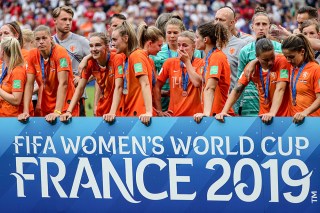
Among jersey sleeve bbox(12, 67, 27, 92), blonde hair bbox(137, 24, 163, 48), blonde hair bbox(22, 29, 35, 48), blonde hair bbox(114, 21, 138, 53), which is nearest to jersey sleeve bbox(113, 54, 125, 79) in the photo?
blonde hair bbox(114, 21, 138, 53)

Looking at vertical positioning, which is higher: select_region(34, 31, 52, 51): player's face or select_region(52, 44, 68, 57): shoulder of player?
select_region(34, 31, 52, 51): player's face

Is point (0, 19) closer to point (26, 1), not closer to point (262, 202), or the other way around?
point (26, 1)

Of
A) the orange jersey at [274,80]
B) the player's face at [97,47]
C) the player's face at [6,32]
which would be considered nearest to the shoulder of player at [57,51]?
the player's face at [97,47]

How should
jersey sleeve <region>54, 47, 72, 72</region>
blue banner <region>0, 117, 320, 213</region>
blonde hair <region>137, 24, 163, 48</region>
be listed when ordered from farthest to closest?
1. blonde hair <region>137, 24, 163, 48</region>
2. jersey sleeve <region>54, 47, 72, 72</region>
3. blue banner <region>0, 117, 320, 213</region>

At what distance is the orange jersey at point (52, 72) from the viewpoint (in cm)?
1030

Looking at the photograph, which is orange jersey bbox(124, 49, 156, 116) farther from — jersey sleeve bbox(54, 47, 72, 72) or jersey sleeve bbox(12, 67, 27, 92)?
jersey sleeve bbox(12, 67, 27, 92)

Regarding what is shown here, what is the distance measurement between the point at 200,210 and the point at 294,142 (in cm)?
118

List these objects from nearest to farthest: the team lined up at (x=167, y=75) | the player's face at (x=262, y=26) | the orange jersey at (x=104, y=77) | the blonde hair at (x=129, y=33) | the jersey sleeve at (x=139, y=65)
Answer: the team lined up at (x=167, y=75), the jersey sleeve at (x=139, y=65), the blonde hair at (x=129, y=33), the orange jersey at (x=104, y=77), the player's face at (x=262, y=26)

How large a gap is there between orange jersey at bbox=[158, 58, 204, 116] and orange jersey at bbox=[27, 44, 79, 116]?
1099 millimetres

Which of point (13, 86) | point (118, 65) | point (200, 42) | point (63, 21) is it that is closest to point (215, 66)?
point (200, 42)

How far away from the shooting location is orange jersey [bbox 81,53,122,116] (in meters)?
10.2

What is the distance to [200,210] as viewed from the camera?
9203mm

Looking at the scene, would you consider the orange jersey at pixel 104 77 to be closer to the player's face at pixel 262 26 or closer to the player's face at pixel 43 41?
the player's face at pixel 43 41

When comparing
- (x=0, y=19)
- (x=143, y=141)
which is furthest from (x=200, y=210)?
(x=0, y=19)
